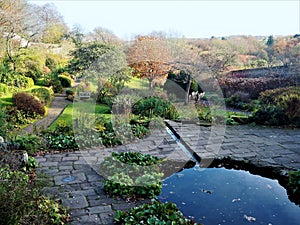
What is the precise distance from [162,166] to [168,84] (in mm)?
7709

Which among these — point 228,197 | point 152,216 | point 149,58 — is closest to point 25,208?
point 152,216

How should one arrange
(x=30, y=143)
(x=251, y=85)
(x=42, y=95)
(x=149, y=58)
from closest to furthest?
(x=30, y=143) < (x=42, y=95) < (x=149, y=58) < (x=251, y=85)

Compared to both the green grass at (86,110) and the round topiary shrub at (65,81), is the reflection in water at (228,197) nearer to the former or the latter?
the green grass at (86,110)

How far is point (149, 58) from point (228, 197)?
7.90 meters

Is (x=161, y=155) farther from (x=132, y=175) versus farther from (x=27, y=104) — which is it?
(x=27, y=104)

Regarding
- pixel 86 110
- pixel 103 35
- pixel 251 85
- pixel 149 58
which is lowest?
pixel 86 110

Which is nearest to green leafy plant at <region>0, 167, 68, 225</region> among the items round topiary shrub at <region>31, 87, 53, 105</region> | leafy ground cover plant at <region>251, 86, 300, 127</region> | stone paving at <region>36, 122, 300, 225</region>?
stone paving at <region>36, 122, 300, 225</region>

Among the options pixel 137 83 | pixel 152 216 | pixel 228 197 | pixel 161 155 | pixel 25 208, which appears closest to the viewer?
pixel 25 208

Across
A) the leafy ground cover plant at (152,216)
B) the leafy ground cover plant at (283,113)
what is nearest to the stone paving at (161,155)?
the leafy ground cover plant at (152,216)

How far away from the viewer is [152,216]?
3.40 metres

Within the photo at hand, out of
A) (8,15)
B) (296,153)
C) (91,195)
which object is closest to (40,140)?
(91,195)

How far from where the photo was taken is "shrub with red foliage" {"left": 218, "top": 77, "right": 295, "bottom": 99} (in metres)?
12.2

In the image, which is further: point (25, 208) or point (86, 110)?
point (86, 110)

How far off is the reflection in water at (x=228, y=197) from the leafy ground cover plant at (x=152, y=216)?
1.30 ft
